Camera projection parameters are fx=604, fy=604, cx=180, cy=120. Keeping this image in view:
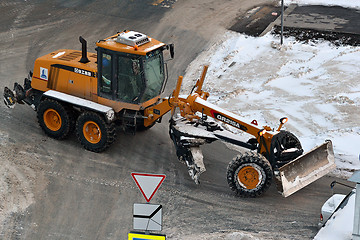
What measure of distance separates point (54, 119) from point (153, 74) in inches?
112

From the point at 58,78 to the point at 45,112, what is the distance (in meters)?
0.87

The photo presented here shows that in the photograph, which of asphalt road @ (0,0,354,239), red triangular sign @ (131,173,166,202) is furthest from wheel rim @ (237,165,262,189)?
red triangular sign @ (131,173,166,202)

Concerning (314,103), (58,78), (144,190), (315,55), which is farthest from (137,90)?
(315,55)

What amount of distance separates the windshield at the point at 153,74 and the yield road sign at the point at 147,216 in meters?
4.82

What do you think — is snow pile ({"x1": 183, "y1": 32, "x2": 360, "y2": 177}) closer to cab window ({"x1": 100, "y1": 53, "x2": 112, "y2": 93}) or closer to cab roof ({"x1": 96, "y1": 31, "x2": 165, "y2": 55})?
cab roof ({"x1": 96, "y1": 31, "x2": 165, "y2": 55})

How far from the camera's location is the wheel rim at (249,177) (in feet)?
40.2

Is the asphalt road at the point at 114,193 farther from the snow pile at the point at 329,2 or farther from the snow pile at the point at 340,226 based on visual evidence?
the snow pile at the point at 329,2

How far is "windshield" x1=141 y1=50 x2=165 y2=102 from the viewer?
13.3 metres

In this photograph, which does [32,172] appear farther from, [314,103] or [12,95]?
[314,103]

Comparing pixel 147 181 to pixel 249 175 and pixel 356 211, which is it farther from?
pixel 249 175

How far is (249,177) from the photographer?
12367 mm

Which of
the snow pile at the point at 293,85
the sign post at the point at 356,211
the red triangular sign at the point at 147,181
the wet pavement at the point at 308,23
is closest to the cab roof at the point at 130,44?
the snow pile at the point at 293,85

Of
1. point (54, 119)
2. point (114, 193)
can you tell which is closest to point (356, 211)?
point (114, 193)

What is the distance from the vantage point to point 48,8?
2320cm
